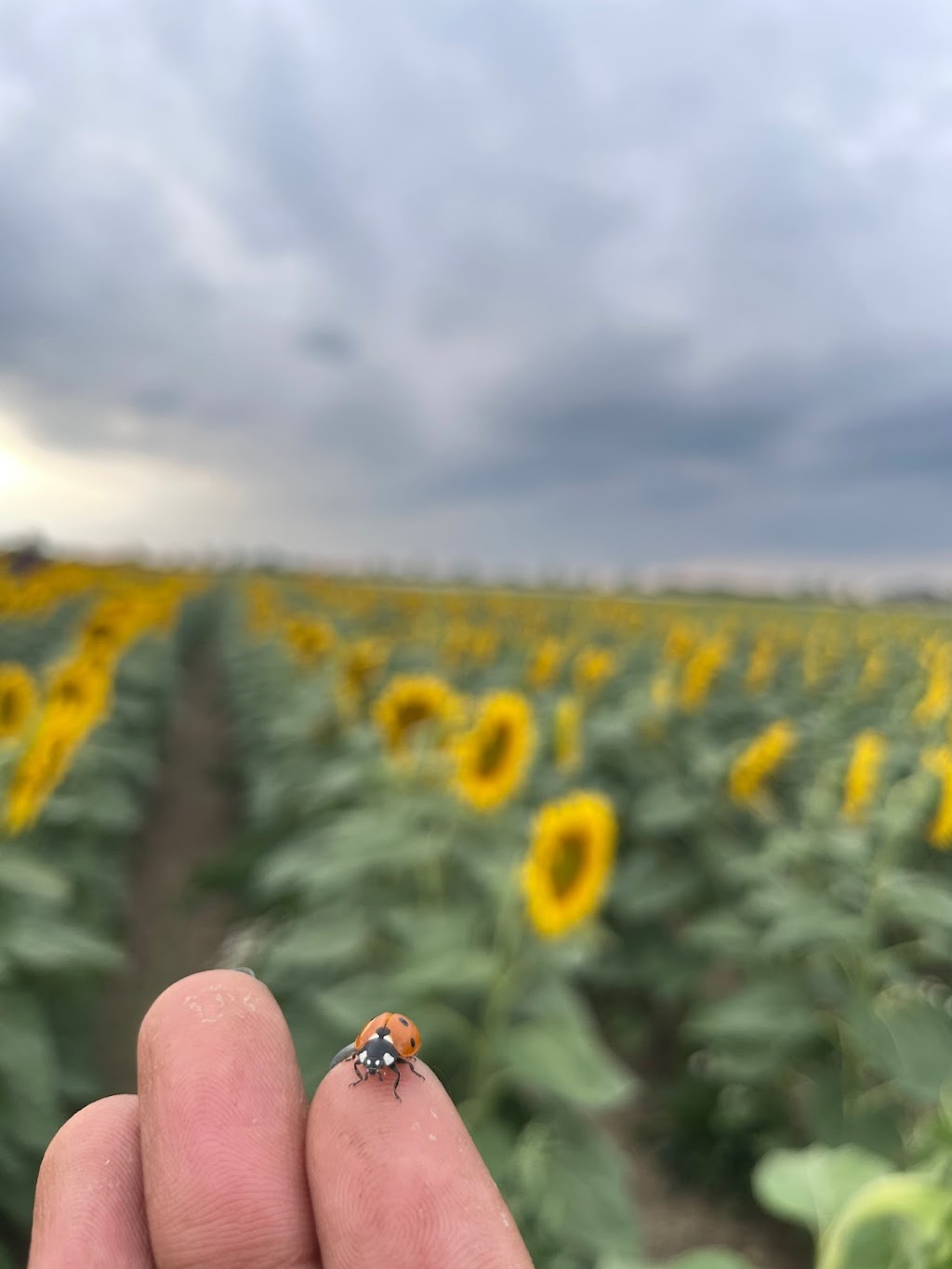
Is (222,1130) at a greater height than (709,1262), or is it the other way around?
(222,1130)

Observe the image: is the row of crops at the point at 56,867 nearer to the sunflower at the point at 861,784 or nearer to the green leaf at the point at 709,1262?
the green leaf at the point at 709,1262

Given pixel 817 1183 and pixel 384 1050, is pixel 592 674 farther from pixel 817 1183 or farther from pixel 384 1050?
pixel 384 1050

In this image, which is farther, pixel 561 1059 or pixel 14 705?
pixel 14 705

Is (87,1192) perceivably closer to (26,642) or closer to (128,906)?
(128,906)

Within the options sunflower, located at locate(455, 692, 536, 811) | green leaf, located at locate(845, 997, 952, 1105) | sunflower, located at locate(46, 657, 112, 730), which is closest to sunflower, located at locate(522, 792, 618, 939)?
sunflower, located at locate(455, 692, 536, 811)

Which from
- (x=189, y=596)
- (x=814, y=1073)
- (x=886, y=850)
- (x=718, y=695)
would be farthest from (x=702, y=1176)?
(x=189, y=596)

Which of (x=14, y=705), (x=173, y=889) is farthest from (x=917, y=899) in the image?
(x=173, y=889)
